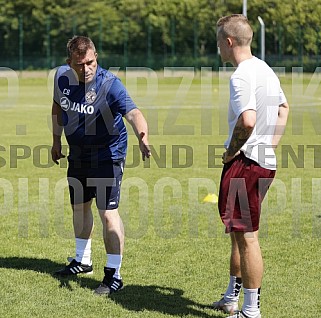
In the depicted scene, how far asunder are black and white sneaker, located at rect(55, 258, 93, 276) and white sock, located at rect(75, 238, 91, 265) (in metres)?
0.04

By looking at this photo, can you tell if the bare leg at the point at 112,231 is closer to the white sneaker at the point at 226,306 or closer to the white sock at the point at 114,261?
the white sock at the point at 114,261

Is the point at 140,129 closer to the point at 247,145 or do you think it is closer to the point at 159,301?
the point at 247,145

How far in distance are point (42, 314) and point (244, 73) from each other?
7.40ft

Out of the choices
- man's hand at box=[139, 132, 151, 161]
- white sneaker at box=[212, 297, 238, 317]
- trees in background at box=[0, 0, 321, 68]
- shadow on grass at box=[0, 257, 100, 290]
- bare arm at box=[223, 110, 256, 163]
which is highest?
trees in background at box=[0, 0, 321, 68]

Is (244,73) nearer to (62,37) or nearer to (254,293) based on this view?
(254,293)

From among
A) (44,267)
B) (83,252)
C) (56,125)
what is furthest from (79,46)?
(44,267)

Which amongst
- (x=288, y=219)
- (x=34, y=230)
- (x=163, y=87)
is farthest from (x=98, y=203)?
(x=163, y=87)

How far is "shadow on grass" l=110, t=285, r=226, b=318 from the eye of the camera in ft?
18.2

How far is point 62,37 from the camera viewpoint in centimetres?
4572

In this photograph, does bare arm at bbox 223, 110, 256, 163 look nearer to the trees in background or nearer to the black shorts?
the black shorts

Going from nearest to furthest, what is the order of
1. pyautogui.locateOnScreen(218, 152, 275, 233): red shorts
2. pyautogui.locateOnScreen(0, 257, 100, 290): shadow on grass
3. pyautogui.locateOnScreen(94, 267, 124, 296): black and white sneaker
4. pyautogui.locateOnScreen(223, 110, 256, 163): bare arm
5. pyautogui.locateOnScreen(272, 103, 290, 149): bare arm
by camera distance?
1. pyautogui.locateOnScreen(223, 110, 256, 163): bare arm
2. pyautogui.locateOnScreen(218, 152, 275, 233): red shorts
3. pyautogui.locateOnScreen(272, 103, 290, 149): bare arm
4. pyautogui.locateOnScreen(94, 267, 124, 296): black and white sneaker
5. pyautogui.locateOnScreen(0, 257, 100, 290): shadow on grass

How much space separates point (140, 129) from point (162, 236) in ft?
7.81

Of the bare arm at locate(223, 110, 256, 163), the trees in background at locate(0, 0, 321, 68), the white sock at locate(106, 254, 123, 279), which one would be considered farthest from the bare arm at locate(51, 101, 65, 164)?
the trees in background at locate(0, 0, 321, 68)

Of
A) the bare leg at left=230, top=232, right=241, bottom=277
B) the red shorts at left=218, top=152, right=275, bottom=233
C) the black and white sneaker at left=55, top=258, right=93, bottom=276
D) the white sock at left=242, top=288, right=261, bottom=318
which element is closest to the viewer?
the red shorts at left=218, top=152, right=275, bottom=233
